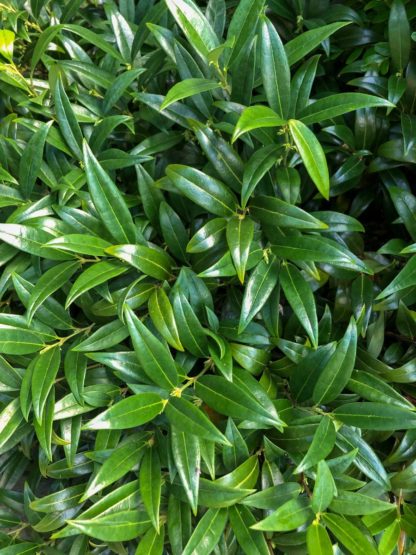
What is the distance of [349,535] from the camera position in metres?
0.81

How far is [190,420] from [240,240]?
0.98 ft

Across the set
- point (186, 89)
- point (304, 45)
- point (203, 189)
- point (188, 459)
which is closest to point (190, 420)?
point (188, 459)

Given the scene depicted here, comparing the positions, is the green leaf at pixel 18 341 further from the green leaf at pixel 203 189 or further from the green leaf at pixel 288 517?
the green leaf at pixel 288 517

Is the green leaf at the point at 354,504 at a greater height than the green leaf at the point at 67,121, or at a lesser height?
lesser

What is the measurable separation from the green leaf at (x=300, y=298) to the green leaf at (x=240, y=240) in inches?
4.3

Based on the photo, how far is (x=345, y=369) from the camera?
2.80ft

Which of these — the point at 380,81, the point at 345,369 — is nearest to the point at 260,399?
the point at 345,369

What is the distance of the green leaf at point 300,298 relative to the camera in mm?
844

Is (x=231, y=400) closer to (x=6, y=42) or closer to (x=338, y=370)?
(x=338, y=370)

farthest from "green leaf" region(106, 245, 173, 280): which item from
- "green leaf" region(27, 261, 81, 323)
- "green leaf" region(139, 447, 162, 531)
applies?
"green leaf" region(139, 447, 162, 531)

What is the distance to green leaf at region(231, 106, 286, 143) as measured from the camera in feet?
2.46

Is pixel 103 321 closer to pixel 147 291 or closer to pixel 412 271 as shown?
pixel 147 291

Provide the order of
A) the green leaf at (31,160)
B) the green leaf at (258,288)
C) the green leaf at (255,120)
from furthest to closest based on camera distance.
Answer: the green leaf at (31,160) < the green leaf at (258,288) < the green leaf at (255,120)

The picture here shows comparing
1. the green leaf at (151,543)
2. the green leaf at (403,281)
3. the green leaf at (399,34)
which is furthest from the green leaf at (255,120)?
the green leaf at (151,543)
